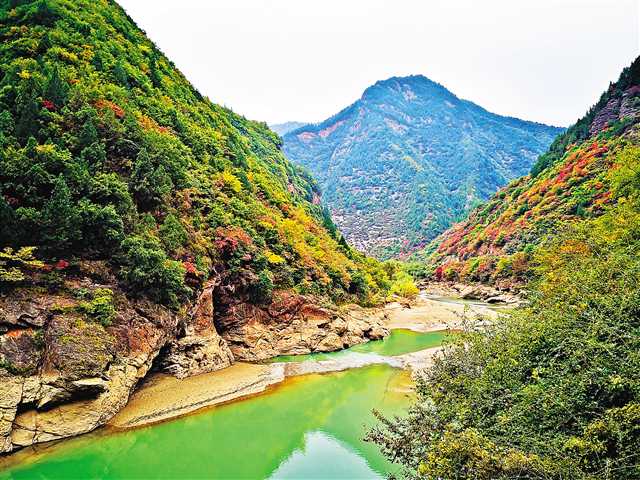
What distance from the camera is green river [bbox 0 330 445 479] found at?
49.1 ft

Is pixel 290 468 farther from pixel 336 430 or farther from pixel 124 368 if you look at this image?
pixel 124 368

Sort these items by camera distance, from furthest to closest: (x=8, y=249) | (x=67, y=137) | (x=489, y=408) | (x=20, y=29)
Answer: (x=20, y=29) → (x=67, y=137) → (x=8, y=249) → (x=489, y=408)

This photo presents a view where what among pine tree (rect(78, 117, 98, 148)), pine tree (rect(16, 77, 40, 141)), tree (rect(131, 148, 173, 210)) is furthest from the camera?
tree (rect(131, 148, 173, 210))

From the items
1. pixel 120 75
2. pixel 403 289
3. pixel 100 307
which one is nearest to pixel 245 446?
pixel 100 307

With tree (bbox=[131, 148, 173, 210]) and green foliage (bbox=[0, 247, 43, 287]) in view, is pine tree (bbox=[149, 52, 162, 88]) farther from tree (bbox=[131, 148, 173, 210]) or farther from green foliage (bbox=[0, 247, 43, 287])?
green foliage (bbox=[0, 247, 43, 287])

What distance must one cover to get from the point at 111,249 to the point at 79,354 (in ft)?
21.0

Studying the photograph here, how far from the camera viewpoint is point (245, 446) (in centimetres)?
1764

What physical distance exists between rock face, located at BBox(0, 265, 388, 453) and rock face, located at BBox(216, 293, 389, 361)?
8.02ft

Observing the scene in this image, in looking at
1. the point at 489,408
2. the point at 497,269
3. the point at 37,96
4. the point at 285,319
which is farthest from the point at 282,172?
the point at 489,408

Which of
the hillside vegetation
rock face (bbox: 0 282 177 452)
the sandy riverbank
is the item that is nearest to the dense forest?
rock face (bbox: 0 282 177 452)

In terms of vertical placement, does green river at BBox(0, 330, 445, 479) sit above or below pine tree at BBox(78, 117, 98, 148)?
below

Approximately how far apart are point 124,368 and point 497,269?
70.4 meters

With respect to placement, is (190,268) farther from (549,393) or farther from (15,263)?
(549,393)

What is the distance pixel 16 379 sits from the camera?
51.3 ft
